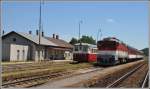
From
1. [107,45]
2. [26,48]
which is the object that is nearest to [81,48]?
[107,45]

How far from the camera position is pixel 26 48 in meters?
50.4

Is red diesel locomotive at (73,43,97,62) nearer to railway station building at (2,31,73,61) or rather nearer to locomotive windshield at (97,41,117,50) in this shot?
locomotive windshield at (97,41,117,50)

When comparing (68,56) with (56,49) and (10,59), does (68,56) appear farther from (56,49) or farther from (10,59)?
(10,59)

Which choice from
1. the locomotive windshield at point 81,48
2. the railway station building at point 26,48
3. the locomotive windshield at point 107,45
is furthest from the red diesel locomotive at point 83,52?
the railway station building at point 26,48

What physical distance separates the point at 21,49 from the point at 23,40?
505cm

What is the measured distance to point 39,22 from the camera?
47219 millimetres

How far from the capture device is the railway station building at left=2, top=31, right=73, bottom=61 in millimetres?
44609

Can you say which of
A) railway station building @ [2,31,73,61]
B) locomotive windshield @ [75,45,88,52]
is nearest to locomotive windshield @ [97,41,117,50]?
locomotive windshield @ [75,45,88,52]

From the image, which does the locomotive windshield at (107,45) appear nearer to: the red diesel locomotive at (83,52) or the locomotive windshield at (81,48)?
the red diesel locomotive at (83,52)

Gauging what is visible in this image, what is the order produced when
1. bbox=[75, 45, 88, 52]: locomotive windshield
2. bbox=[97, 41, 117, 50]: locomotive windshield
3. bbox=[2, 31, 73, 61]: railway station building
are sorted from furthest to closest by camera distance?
bbox=[2, 31, 73, 61]: railway station building, bbox=[75, 45, 88, 52]: locomotive windshield, bbox=[97, 41, 117, 50]: locomotive windshield

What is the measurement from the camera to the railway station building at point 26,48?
44.6 meters

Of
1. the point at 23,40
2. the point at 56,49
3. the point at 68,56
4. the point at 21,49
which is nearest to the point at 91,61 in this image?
the point at 21,49

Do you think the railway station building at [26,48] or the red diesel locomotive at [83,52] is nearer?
the red diesel locomotive at [83,52]

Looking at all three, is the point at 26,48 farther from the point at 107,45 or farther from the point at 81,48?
the point at 107,45
